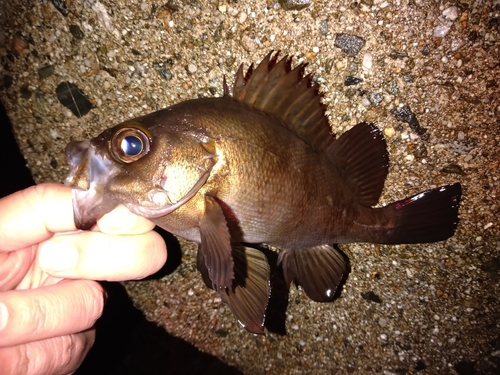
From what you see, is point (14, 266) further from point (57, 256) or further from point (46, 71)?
point (46, 71)

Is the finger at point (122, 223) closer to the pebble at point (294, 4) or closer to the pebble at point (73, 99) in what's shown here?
the pebble at point (73, 99)

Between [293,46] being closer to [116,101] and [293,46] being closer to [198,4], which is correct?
[198,4]

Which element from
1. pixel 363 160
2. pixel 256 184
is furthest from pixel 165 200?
pixel 363 160

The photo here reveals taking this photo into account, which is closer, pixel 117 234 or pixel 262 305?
pixel 117 234

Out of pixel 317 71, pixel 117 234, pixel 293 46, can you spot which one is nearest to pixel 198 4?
pixel 293 46

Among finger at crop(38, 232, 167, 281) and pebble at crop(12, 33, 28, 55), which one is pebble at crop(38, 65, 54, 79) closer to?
pebble at crop(12, 33, 28, 55)

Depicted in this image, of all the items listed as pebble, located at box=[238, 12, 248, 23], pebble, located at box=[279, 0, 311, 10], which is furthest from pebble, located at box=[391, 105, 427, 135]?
pebble, located at box=[238, 12, 248, 23]
